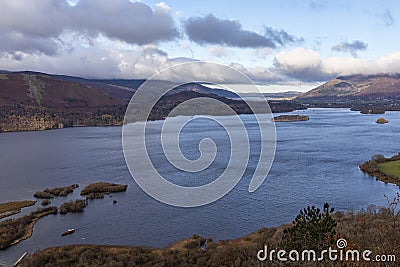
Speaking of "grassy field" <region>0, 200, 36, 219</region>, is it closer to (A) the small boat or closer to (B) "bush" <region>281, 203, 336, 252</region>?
(A) the small boat

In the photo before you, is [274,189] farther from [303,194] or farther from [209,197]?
[209,197]

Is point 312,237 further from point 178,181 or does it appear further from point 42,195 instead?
point 42,195

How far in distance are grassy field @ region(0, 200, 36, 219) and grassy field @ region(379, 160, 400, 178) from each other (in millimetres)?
20686

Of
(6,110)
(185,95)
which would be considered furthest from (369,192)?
(185,95)

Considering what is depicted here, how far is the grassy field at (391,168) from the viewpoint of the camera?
22.2 m

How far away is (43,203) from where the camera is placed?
18.4 metres

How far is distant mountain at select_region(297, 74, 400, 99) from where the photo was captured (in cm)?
15462

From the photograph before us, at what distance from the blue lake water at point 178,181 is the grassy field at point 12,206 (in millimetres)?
539

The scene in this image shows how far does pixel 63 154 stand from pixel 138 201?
1733 cm

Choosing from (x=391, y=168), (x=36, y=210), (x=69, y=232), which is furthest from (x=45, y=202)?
(x=391, y=168)

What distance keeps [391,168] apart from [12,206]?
22431mm

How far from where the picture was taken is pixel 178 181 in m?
21.4

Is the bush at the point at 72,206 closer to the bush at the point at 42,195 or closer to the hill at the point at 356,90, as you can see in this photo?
the bush at the point at 42,195

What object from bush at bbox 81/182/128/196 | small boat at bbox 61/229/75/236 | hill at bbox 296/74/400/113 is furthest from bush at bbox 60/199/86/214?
hill at bbox 296/74/400/113
